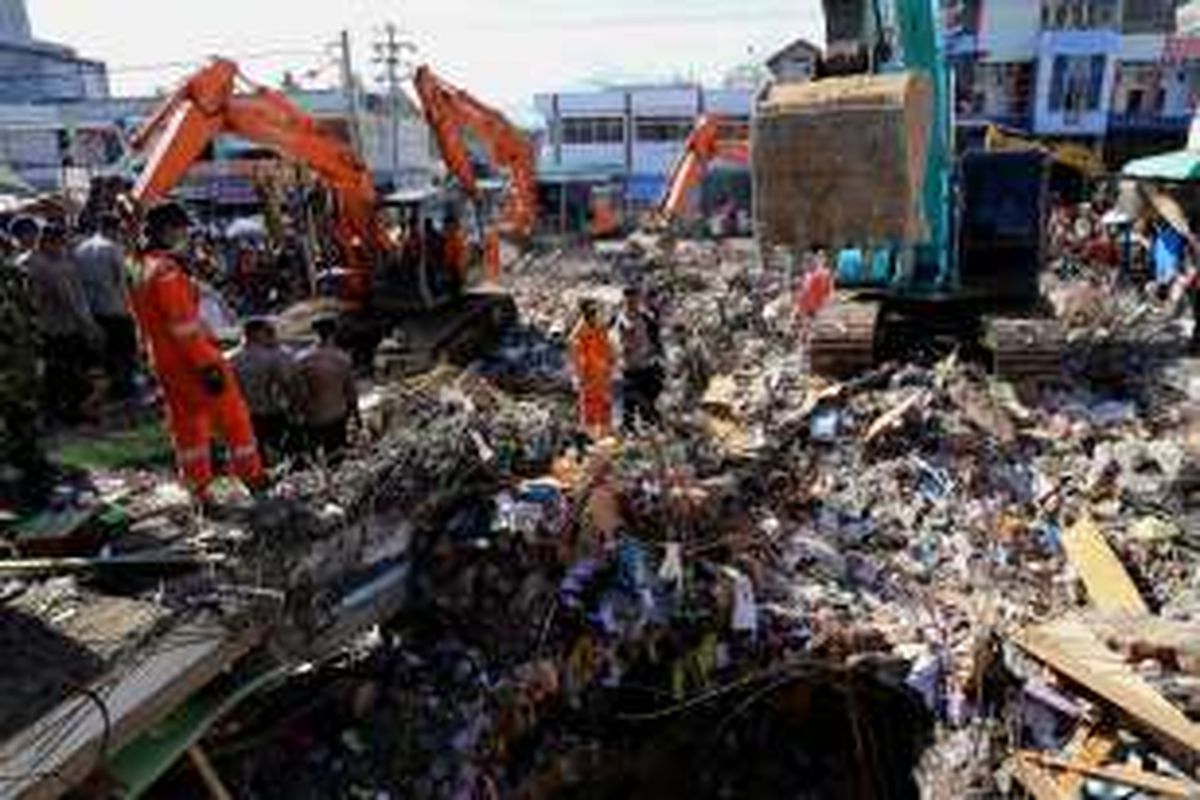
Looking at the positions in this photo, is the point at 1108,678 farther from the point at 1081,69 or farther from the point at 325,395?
the point at 1081,69

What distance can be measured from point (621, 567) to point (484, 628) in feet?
3.31

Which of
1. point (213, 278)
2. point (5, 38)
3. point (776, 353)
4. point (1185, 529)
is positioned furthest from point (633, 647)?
point (5, 38)

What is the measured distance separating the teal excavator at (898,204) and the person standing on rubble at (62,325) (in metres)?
5.62

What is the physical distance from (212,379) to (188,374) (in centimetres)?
18

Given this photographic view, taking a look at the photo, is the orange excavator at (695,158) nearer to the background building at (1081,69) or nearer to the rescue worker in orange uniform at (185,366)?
the rescue worker in orange uniform at (185,366)

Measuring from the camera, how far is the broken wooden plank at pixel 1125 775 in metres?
5.63

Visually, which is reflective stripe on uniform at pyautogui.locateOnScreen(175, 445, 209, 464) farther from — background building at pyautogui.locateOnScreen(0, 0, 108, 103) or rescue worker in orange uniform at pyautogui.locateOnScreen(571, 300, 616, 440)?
background building at pyautogui.locateOnScreen(0, 0, 108, 103)

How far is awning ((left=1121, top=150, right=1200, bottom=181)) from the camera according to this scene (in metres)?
12.0

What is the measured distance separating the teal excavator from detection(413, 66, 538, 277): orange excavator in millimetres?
5634

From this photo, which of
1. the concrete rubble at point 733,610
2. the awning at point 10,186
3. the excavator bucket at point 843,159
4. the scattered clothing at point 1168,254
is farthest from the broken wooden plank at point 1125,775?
the awning at point 10,186

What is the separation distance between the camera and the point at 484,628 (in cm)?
685

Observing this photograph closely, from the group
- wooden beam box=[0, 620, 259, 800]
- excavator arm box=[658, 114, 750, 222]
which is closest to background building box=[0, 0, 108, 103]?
excavator arm box=[658, 114, 750, 222]

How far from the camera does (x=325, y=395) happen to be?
287 inches

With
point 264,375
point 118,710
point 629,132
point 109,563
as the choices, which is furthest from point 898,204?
point 629,132
